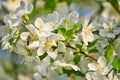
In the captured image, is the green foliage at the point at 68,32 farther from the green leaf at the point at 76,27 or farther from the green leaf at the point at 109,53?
the green leaf at the point at 109,53

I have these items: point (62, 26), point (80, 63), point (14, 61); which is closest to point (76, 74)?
point (80, 63)

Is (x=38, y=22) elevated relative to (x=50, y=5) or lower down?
lower down

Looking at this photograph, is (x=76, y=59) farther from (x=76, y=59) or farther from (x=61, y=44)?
(x=61, y=44)

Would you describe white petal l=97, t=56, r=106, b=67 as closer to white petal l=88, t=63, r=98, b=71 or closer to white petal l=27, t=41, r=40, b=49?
white petal l=88, t=63, r=98, b=71

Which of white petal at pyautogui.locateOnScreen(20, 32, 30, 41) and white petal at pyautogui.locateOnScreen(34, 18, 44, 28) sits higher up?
white petal at pyautogui.locateOnScreen(34, 18, 44, 28)

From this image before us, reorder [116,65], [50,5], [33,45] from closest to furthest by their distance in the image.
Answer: [33,45], [116,65], [50,5]

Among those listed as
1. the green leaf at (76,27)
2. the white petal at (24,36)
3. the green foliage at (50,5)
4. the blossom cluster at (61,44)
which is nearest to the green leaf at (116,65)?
the blossom cluster at (61,44)

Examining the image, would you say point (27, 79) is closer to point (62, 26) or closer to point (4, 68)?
point (4, 68)

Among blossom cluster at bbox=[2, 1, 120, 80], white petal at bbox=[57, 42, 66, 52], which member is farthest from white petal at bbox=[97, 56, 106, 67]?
white petal at bbox=[57, 42, 66, 52]

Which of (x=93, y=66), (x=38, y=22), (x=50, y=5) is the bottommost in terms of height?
(x=93, y=66)

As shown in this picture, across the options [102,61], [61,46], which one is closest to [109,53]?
[102,61]
